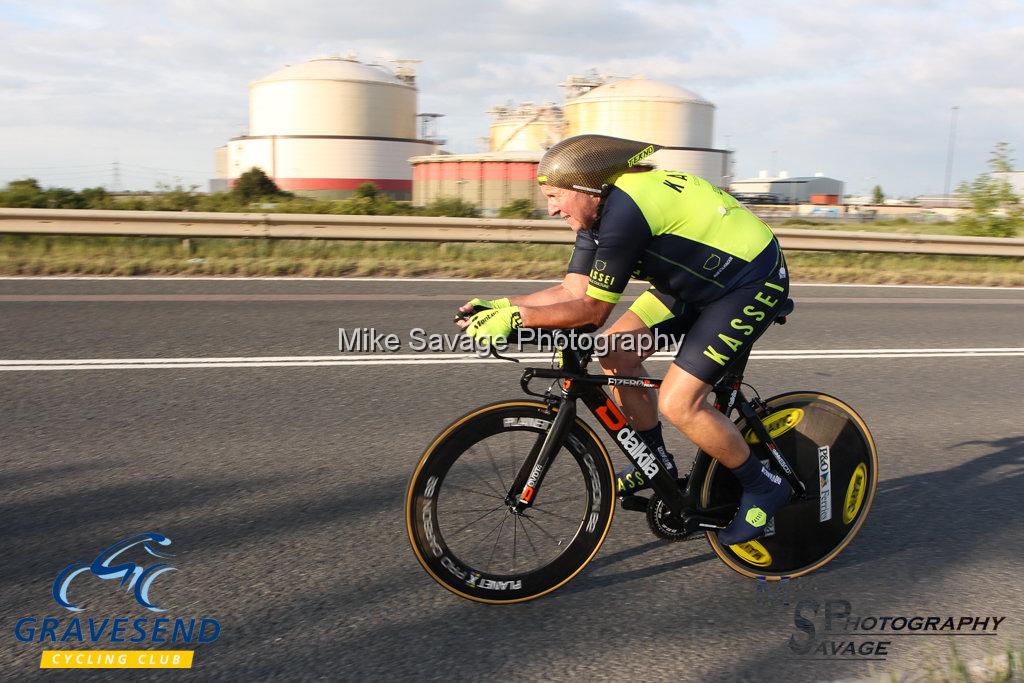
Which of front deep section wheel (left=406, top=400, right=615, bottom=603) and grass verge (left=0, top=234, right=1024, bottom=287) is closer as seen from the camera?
front deep section wheel (left=406, top=400, right=615, bottom=603)

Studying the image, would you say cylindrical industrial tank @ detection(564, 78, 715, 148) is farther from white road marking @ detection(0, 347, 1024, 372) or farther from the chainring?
the chainring

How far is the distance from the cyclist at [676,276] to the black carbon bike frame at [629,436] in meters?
0.08

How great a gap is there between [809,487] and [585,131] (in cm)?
6206

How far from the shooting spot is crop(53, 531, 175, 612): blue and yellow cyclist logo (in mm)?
3193

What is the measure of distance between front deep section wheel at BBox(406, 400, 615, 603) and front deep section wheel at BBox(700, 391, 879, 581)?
53cm

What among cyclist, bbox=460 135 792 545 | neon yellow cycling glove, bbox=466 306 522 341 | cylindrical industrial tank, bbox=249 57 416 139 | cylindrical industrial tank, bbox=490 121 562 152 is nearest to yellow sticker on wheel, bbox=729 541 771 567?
cyclist, bbox=460 135 792 545

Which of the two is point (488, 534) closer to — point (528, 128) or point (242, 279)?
point (242, 279)

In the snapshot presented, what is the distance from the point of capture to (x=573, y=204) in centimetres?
318

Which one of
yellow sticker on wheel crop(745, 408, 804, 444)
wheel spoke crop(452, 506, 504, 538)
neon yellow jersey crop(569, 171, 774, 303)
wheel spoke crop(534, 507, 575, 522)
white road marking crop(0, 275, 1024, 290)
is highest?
neon yellow jersey crop(569, 171, 774, 303)

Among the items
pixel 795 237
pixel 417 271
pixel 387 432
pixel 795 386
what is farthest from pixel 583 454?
pixel 795 237

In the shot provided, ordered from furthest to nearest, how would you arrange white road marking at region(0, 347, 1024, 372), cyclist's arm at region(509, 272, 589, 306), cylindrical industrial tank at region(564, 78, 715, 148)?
cylindrical industrial tank at region(564, 78, 715, 148) → white road marking at region(0, 347, 1024, 372) → cyclist's arm at region(509, 272, 589, 306)

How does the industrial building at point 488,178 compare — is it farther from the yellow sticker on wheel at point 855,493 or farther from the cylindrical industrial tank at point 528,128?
the yellow sticker on wheel at point 855,493

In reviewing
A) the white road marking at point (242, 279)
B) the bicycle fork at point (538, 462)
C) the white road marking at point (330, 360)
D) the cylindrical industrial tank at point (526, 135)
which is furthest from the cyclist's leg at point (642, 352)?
the cylindrical industrial tank at point (526, 135)

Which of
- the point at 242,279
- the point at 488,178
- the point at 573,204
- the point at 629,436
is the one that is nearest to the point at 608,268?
the point at 573,204
